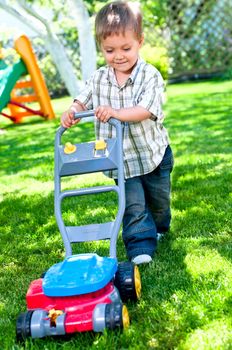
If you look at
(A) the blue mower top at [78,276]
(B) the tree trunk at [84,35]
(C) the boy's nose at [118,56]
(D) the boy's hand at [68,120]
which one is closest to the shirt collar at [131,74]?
(C) the boy's nose at [118,56]

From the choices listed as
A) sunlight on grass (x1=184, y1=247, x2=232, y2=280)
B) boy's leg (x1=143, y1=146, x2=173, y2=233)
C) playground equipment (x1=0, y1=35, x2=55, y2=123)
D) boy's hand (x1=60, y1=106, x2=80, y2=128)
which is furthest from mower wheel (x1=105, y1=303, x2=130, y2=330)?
playground equipment (x1=0, y1=35, x2=55, y2=123)

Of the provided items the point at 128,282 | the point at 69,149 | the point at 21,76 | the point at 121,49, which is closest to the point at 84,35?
the point at 21,76

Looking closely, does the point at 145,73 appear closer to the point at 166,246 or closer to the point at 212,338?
the point at 166,246

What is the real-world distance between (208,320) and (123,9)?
1471mm

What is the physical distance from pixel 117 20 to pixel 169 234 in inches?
48.8

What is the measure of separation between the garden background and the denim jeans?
0.35 ft

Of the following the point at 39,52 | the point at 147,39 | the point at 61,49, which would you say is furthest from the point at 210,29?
the point at 61,49

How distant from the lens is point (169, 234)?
3523 mm

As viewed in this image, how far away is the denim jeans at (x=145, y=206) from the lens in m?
3.20

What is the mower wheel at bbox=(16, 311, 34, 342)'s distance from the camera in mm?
2316

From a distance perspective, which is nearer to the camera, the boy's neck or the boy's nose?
the boy's nose

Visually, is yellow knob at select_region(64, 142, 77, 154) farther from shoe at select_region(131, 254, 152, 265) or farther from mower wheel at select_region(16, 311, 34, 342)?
mower wheel at select_region(16, 311, 34, 342)

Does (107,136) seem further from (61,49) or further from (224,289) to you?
(61,49)

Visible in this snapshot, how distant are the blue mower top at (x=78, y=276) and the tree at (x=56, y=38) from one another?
5798 mm
